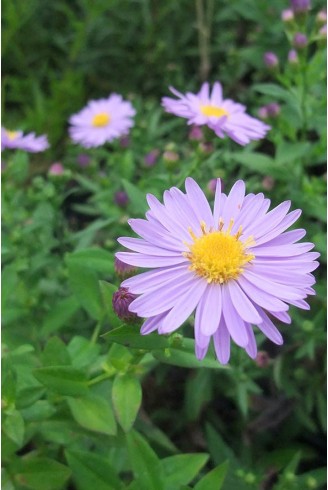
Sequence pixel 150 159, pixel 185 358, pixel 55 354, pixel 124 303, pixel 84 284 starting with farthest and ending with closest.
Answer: pixel 150 159
pixel 84 284
pixel 55 354
pixel 185 358
pixel 124 303

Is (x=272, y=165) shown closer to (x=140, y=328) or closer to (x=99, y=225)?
(x=99, y=225)

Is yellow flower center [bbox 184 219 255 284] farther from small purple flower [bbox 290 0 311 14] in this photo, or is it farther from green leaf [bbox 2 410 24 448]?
small purple flower [bbox 290 0 311 14]

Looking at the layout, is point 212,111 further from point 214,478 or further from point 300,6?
point 214,478

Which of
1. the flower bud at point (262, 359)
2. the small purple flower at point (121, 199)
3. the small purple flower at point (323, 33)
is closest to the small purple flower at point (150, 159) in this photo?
the small purple flower at point (121, 199)

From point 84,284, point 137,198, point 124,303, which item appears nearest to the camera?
point 124,303

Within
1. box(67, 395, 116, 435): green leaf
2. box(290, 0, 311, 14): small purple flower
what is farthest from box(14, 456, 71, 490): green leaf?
box(290, 0, 311, 14): small purple flower

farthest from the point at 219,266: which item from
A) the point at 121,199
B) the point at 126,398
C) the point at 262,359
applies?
the point at 121,199

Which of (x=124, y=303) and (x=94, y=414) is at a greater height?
(x=124, y=303)

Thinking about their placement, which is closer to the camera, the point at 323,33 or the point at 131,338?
the point at 131,338
